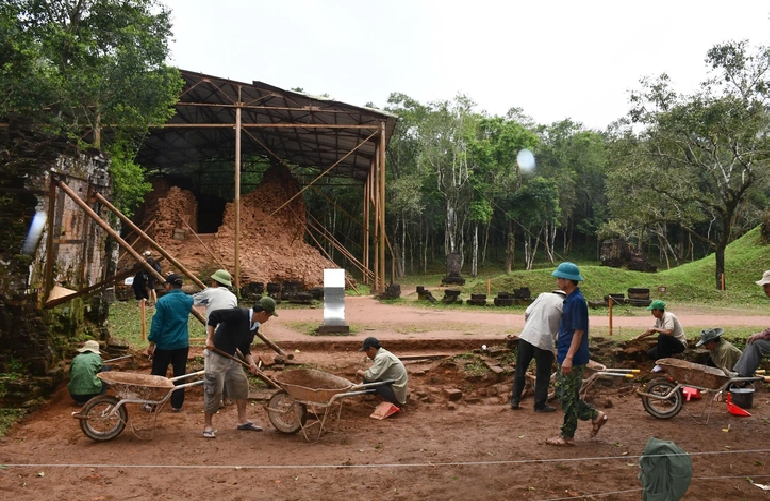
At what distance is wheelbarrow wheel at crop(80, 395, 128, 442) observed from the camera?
6.01 meters

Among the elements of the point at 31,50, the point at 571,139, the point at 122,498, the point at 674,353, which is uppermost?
the point at 571,139

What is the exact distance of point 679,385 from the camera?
702 centimetres

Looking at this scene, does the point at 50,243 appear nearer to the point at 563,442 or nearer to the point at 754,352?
the point at 563,442

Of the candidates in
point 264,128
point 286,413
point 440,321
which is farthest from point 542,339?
point 264,128

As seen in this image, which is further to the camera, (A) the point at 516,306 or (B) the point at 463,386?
(A) the point at 516,306

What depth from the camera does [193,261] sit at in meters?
23.9

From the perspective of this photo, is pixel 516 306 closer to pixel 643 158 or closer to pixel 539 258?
pixel 643 158

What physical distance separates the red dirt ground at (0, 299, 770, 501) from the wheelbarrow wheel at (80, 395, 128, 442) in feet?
0.34

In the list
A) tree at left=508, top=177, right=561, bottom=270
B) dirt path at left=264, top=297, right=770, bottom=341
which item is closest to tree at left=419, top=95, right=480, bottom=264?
tree at left=508, top=177, right=561, bottom=270

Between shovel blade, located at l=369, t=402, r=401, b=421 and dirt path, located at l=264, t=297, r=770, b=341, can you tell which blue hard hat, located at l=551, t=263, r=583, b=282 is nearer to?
shovel blade, located at l=369, t=402, r=401, b=421

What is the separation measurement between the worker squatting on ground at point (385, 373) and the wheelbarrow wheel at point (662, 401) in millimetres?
2997

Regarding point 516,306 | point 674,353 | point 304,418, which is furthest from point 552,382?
point 516,306

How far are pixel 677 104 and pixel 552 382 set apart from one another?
59.8 feet

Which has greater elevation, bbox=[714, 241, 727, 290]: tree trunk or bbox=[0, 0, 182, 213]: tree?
bbox=[0, 0, 182, 213]: tree
